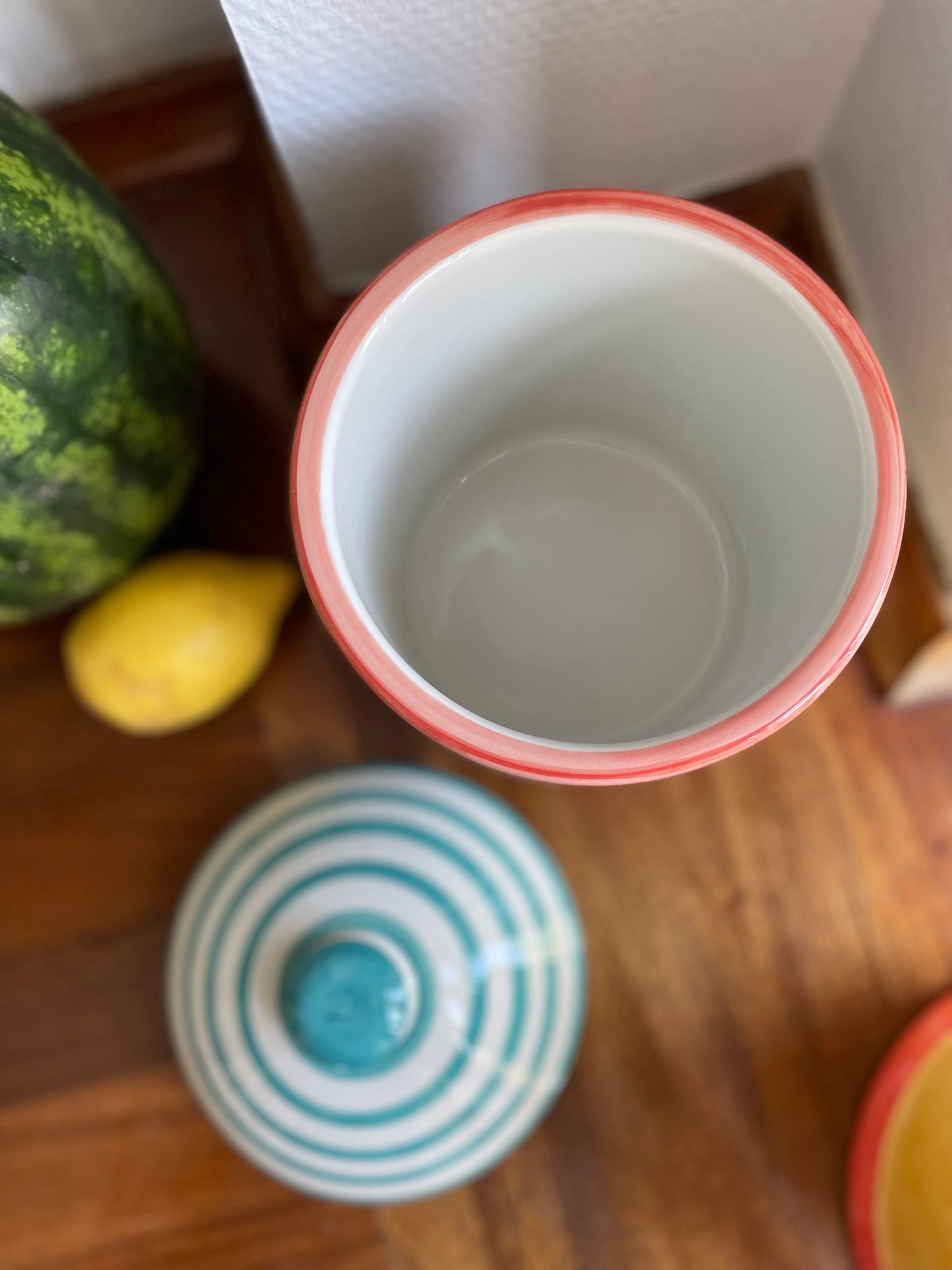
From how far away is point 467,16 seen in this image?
35 centimetres

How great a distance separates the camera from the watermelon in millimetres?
303

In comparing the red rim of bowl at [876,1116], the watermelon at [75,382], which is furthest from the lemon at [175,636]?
the red rim of bowl at [876,1116]

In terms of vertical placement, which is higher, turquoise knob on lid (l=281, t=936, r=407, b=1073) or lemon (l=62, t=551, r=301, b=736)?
lemon (l=62, t=551, r=301, b=736)

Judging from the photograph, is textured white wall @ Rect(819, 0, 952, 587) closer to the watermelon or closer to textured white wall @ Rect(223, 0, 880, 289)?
textured white wall @ Rect(223, 0, 880, 289)

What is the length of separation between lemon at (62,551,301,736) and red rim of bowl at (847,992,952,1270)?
332 mm

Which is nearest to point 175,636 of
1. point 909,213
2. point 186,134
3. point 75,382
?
point 75,382

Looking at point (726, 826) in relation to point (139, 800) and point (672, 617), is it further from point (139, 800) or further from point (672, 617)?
point (139, 800)

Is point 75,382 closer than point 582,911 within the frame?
Yes

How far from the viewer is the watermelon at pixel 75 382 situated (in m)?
0.30

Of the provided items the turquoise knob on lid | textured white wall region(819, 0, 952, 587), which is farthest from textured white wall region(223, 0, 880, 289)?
the turquoise knob on lid

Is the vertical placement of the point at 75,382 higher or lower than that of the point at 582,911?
higher

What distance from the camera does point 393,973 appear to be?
41cm

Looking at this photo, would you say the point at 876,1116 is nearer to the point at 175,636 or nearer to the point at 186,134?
the point at 175,636

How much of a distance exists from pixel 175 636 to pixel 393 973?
17 centimetres
